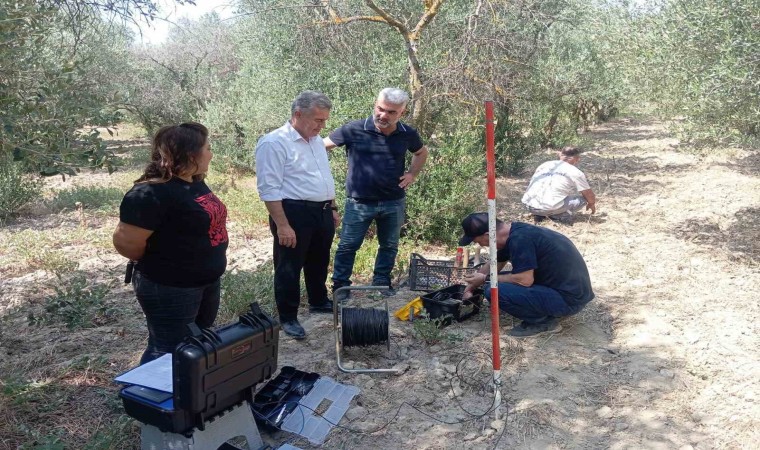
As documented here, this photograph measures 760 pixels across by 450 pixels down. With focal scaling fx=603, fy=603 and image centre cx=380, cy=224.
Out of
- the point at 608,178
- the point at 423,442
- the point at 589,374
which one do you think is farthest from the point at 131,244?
the point at 608,178

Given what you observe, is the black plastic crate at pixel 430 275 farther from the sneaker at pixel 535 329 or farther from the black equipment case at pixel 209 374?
the black equipment case at pixel 209 374

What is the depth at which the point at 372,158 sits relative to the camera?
5.05 m

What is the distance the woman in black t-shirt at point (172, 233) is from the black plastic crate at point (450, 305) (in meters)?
2.10

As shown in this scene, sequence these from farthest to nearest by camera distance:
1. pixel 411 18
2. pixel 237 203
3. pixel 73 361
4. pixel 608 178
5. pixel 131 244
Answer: pixel 608 178, pixel 237 203, pixel 411 18, pixel 73 361, pixel 131 244

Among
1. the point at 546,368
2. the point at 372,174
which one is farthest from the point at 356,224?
the point at 546,368

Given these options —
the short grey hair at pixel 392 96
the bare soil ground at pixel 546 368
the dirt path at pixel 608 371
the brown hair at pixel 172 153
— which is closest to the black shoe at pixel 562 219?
the dirt path at pixel 608 371

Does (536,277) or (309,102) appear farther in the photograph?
(536,277)

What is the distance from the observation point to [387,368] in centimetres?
423

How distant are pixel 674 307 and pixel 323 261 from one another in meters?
3.10

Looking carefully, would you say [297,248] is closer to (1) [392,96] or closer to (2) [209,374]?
(1) [392,96]

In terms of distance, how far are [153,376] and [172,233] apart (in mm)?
695

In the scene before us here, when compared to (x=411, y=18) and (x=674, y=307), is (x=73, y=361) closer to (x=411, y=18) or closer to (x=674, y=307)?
(x=674, y=307)

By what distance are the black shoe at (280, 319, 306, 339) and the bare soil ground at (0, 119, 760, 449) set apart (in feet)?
0.26

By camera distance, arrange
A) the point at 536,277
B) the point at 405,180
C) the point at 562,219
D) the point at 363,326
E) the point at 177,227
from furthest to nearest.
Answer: the point at 562,219 < the point at 405,180 < the point at 536,277 < the point at 363,326 < the point at 177,227
